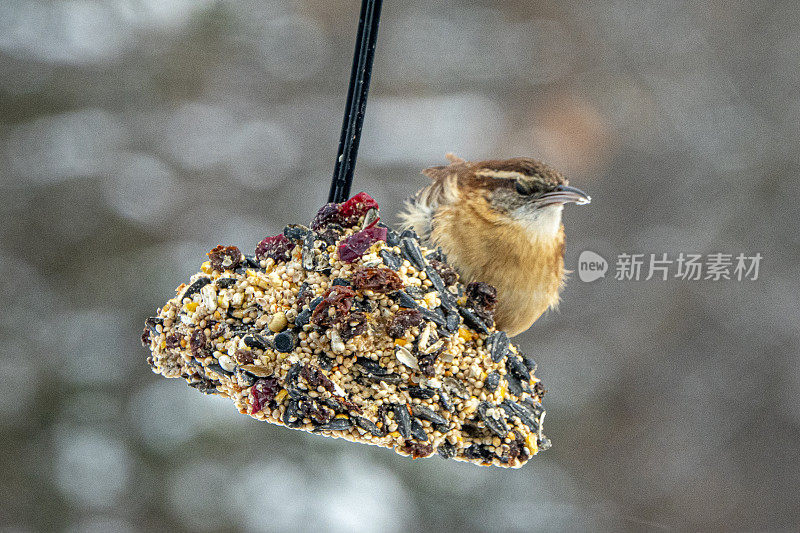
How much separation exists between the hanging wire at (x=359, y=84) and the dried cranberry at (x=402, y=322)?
0.96ft

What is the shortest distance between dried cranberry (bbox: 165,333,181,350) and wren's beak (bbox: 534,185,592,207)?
0.73 meters

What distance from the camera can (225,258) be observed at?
1.35 m

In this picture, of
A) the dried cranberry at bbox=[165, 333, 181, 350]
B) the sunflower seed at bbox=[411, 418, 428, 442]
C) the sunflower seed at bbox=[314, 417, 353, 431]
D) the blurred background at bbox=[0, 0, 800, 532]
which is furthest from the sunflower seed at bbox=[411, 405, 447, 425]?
the blurred background at bbox=[0, 0, 800, 532]

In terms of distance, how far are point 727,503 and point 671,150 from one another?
6.59 feet

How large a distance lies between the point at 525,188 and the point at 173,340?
2.43 ft

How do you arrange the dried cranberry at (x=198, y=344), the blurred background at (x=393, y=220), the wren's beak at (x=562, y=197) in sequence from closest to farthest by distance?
the dried cranberry at (x=198, y=344)
the wren's beak at (x=562, y=197)
the blurred background at (x=393, y=220)

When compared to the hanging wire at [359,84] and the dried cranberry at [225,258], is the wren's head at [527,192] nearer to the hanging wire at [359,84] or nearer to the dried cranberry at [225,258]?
the hanging wire at [359,84]

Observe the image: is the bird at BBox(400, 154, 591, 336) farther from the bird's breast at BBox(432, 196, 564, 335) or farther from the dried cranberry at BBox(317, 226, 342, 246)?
the dried cranberry at BBox(317, 226, 342, 246)

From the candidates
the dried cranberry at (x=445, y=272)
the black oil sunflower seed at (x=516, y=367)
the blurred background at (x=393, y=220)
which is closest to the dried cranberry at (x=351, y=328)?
the dried cranberry at (x=445, y=272)

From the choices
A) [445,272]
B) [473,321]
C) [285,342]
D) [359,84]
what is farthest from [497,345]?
[359,84]

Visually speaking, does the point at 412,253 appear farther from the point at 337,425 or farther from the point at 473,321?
the point at 337,425

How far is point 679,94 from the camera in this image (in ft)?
13.1

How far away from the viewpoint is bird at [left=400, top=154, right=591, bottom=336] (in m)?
1.46

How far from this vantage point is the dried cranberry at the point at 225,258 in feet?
4.41
